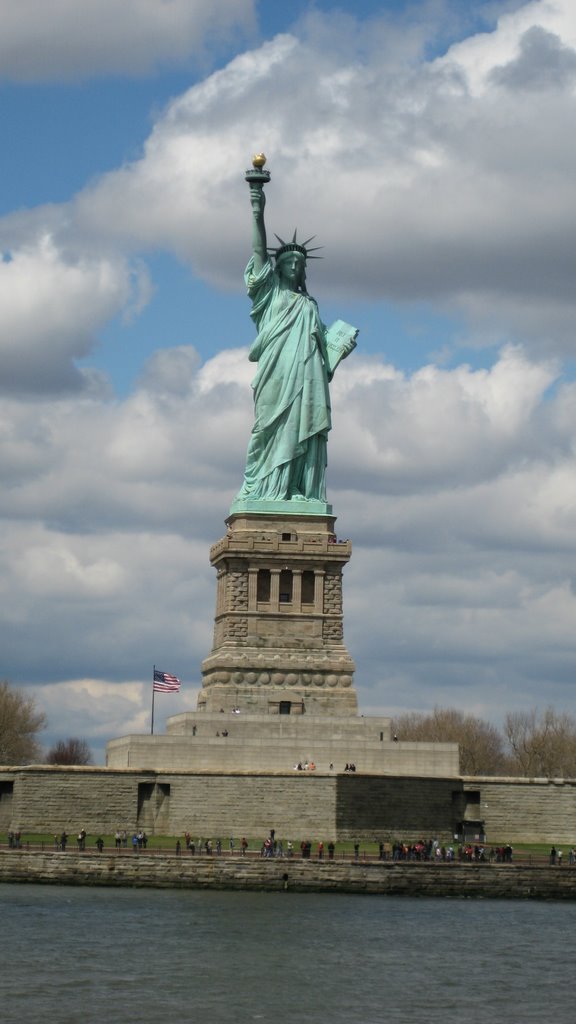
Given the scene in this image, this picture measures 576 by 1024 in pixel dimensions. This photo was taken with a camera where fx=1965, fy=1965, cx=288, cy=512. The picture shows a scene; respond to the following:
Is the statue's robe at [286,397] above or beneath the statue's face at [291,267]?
beneath

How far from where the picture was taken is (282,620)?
201 ft

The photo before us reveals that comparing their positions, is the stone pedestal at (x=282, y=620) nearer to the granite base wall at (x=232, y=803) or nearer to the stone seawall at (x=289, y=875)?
the granite base wall at (x=232, y=803)

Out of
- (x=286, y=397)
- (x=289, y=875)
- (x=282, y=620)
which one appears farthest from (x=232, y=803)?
(x=286, y=397)

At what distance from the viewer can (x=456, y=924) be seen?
47094 mm

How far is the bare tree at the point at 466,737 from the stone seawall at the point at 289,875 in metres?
34.3

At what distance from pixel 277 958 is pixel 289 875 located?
978 centimetres

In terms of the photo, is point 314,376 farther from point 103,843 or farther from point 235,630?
point 103,843

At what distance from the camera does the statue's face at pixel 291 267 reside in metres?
63.3

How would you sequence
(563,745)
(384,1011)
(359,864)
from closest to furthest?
(384,1011) → (359,864) → (563,745)

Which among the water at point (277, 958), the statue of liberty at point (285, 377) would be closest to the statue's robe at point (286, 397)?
the statue of liberty at point (285, 377)

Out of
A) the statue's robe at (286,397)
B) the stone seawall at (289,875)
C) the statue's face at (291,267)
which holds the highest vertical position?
the statue's face at (291,267)

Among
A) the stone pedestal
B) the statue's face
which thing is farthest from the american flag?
the statue's face

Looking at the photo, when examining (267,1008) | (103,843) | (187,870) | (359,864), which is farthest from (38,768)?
(267,1008)

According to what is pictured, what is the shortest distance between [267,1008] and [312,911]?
1187 cm
